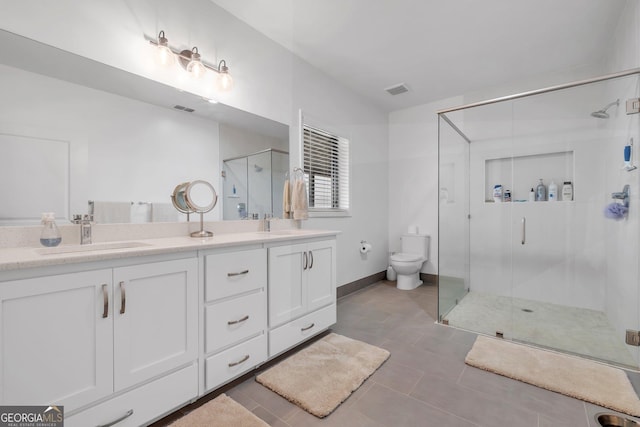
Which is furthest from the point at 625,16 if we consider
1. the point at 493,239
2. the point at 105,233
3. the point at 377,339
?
the point at 105,233

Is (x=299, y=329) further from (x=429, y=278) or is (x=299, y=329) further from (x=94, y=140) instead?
(x=429, y=278)

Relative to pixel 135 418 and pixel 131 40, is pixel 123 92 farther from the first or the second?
pixel 135 418

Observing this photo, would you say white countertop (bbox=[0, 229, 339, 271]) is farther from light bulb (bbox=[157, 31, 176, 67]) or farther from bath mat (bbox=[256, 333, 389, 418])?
light bulb (bbox=[157, 31, 176, 67])

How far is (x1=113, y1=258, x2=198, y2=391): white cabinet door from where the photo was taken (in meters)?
1.21

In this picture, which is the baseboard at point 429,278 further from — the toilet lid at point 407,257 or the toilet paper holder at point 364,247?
the toilet paper holder at point 364,247

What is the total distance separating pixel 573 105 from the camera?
236cm

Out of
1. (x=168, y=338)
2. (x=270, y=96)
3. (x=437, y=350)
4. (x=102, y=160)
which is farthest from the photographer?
(x=270, y=96)

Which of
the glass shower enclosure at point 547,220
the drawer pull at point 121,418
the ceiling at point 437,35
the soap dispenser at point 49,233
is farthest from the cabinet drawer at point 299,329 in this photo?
the ceiling at point 437,35

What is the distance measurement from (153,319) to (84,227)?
0.66 meters

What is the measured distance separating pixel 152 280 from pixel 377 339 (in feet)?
5.70

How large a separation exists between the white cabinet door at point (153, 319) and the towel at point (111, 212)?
57cm

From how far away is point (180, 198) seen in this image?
6.33ft

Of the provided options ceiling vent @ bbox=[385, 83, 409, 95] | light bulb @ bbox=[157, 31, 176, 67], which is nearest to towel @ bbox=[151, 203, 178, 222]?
light bulb @ bbox=[157, 31, 176, 67]

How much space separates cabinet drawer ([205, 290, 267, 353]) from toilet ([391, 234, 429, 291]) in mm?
2252
